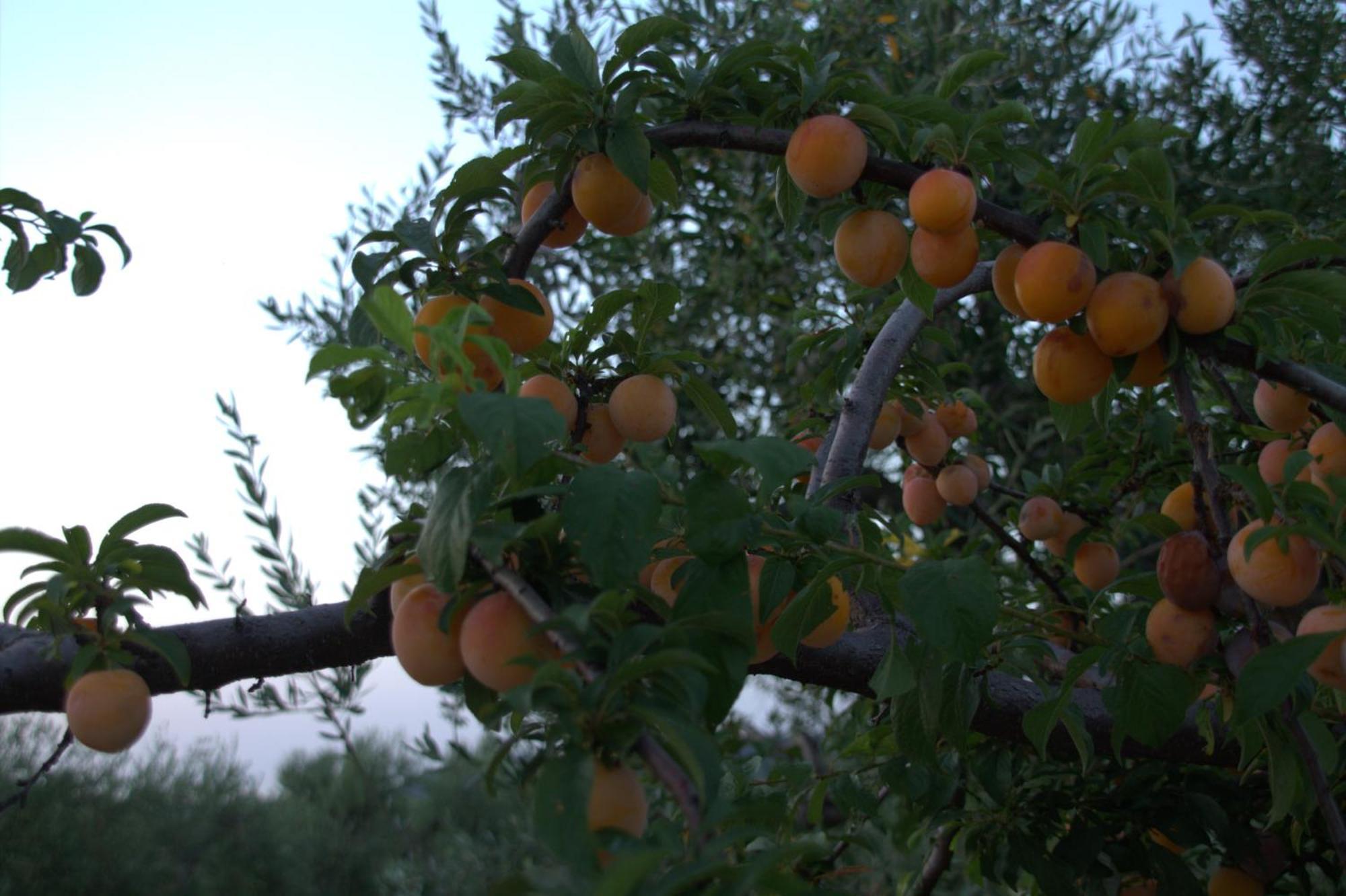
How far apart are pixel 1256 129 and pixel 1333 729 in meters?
2.41

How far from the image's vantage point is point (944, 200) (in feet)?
2.75

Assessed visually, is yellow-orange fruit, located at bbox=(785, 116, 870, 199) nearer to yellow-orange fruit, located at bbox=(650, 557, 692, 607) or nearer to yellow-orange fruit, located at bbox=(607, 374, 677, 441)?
yellow-orange fruit, located at bbox=(607, 374, 677, 441)

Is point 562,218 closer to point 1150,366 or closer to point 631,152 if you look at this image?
point 631,152

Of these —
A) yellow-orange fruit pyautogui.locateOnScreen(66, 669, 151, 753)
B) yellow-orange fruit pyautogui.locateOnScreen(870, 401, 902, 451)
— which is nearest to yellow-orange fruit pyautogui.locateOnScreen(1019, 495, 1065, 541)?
yellow-orange fruit pyautogui.locateOnScreen(870, 401, 902, 451)

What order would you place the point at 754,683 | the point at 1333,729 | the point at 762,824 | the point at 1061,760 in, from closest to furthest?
the point at 762,824
the point at 1333,729
the point at 1061,760
the point at 754,683

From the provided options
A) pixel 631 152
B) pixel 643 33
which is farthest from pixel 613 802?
pixel 643 33

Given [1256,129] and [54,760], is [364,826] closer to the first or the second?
[54,760]

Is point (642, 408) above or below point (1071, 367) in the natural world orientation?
above

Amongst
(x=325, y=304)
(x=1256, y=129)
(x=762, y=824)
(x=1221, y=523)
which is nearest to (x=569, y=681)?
(x=762, y=824)

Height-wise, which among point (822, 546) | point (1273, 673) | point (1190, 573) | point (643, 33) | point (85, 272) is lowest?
point (1273, 673)

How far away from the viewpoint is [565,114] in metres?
0.84

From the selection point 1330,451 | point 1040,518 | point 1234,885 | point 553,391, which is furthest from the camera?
point 1040,518

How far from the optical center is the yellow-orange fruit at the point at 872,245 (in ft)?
3.13

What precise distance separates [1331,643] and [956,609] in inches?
12.8
